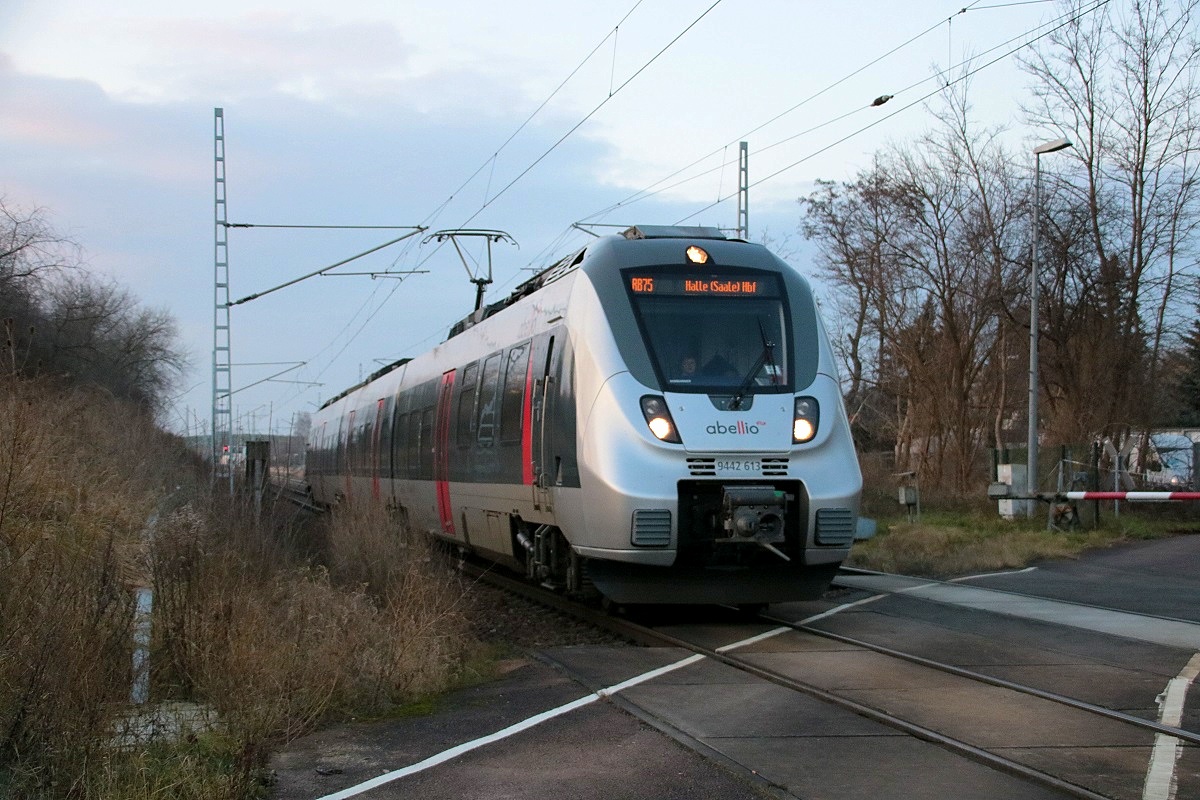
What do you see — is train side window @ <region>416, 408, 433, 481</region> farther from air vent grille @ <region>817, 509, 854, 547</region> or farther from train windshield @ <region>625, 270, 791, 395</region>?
air vent grille @ <region>817, 509, 854, 547</region>

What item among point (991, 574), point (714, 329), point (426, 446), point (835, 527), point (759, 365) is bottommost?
point (991, 574)

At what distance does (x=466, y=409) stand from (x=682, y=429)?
6399 mm

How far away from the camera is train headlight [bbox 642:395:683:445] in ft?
33.9

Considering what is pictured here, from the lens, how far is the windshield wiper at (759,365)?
34.8 ft

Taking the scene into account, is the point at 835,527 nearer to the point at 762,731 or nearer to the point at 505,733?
the point at 762,731

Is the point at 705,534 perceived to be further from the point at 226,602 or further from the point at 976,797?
the point at 976,797

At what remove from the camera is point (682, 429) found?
10.4m

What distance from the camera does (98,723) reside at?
592 centimetres

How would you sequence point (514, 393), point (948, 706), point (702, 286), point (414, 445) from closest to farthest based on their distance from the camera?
point (948, 706) < point (702, 286) < point (514, 393) < point (414, 445)

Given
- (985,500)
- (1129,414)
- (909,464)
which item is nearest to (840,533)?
(985,500)

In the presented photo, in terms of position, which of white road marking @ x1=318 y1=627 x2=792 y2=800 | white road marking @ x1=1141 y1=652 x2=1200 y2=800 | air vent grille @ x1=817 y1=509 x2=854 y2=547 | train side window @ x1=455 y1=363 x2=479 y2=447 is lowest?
white road marking @ x1=318 y1=627 x2=792 y2=800

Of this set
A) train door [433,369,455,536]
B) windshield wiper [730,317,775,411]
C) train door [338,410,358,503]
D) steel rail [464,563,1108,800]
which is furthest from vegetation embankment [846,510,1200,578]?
train door [338,410,358,503]

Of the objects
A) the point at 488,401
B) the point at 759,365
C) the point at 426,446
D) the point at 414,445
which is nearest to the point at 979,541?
the point at 426,446

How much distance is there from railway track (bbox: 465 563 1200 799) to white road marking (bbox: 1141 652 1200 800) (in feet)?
0.22
